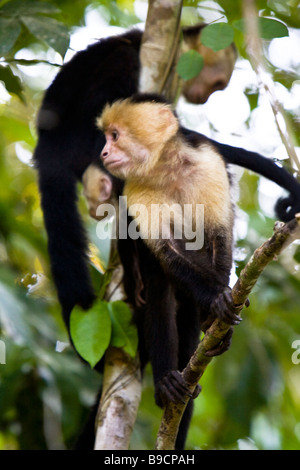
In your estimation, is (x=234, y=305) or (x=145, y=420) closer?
(x=234, y=305)

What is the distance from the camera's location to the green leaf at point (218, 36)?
2783mm

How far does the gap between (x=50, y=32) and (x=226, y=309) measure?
5.75 feet

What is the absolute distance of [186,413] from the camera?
10.3ft

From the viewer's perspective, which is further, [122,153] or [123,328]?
[123,328]

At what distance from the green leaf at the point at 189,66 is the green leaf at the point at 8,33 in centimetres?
87

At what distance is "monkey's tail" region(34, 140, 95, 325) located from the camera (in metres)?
3.19

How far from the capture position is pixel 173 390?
107 inches

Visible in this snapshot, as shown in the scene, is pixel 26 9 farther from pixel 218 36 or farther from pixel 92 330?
pixel 92 330

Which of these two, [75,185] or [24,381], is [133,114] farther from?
[24,381]

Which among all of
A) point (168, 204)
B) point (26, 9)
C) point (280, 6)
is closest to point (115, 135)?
point (168, 204)

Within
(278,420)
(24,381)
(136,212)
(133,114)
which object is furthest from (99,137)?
(278,420)

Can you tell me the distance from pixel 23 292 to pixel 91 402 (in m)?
0.78

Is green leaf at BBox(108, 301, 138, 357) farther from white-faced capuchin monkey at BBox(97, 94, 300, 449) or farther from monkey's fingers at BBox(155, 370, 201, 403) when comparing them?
monkey's fingers at BBox(155, 370, 201, 403)

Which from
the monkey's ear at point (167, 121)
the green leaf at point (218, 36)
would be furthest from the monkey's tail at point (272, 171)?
the green leaf at point (218, 36)
